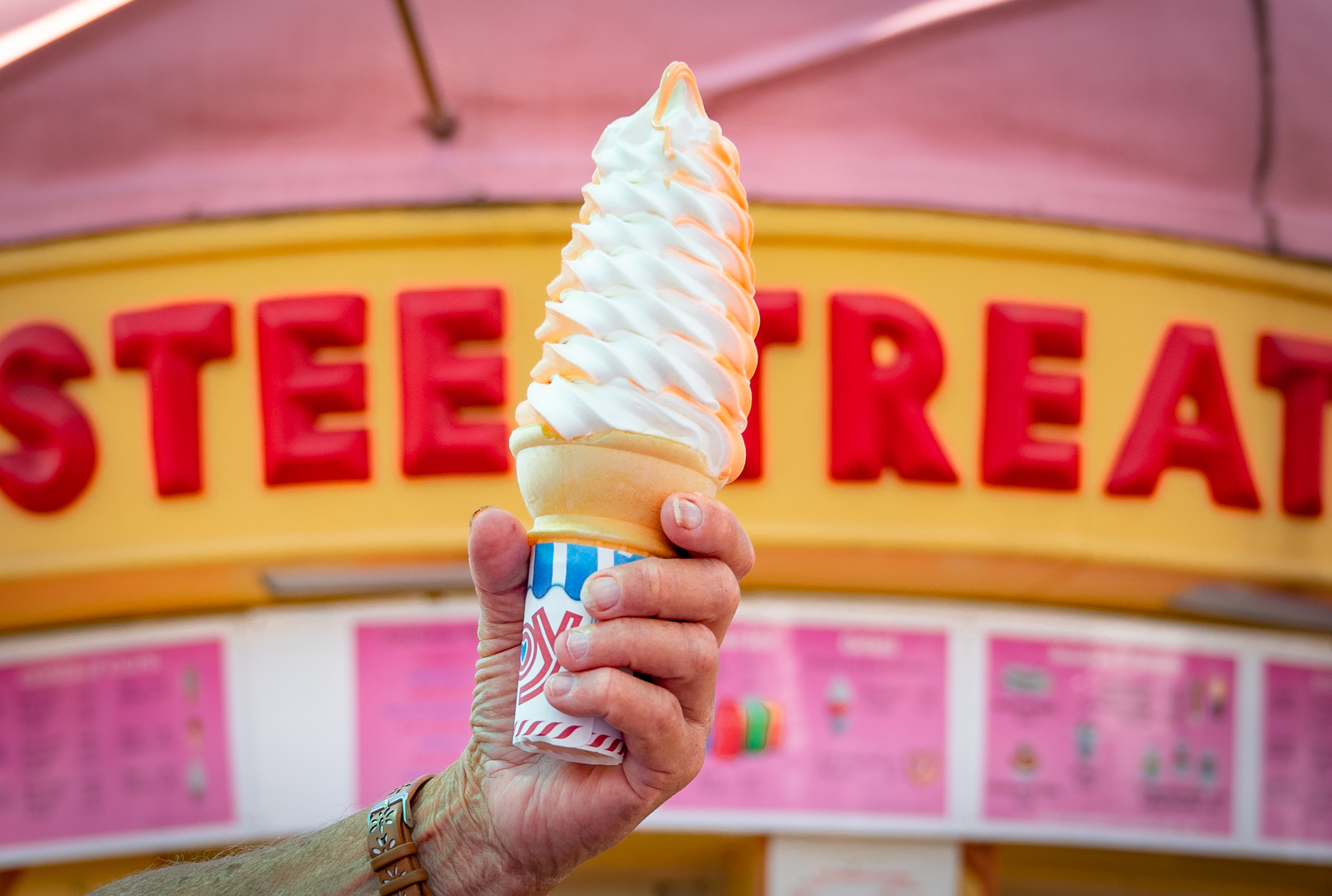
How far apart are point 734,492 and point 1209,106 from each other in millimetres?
1999

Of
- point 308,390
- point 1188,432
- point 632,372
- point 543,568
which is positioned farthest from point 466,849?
point 1188,432

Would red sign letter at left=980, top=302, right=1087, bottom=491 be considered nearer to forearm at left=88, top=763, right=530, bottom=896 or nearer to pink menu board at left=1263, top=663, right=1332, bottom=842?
pink menu board at left=1263, top=663, right=1332, bottom=842

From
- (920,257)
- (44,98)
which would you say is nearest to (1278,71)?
(920,257)

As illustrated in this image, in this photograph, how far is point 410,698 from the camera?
3582mm

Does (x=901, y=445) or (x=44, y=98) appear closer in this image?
(x=901, y=445)

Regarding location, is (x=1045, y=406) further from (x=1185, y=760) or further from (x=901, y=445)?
(x=1185, y=760)

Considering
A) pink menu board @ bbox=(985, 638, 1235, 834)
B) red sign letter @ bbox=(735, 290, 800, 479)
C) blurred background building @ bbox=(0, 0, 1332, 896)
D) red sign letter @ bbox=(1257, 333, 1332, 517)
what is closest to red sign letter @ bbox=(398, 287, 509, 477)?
blurred background building @ bbox=(0, 0, 1332, 896)

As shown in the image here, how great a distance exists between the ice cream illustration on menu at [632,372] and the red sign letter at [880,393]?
1.89 metres

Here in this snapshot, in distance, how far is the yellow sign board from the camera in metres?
3.50

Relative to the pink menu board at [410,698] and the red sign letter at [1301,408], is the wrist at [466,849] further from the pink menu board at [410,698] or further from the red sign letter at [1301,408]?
the red sign letter at [1301,408]

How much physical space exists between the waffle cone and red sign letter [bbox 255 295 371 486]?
210 cm

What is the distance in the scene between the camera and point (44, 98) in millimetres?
3771

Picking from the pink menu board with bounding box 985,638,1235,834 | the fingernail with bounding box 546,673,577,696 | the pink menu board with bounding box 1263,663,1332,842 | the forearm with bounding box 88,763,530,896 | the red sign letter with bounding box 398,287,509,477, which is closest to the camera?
the fingernail with bounding box 546,673,577,696

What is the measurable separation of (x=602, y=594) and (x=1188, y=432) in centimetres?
282
